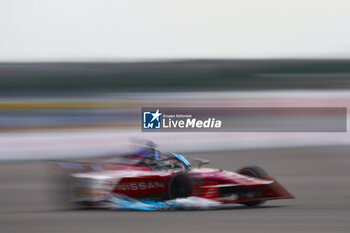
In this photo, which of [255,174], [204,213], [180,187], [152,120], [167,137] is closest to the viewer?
[204,213]

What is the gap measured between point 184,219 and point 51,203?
2362mm

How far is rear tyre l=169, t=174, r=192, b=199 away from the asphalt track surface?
256mm

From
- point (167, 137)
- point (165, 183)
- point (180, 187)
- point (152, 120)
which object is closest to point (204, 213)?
point (180, 187)

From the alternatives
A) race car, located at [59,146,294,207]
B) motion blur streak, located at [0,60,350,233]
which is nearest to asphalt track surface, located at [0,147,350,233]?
motion blur streak, located at [0,60,350,233]

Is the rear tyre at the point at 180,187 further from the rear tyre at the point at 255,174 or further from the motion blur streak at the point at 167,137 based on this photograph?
the rear tyre at the point at 255,174

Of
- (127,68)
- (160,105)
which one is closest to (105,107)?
(160,105)

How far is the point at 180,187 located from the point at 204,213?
447 mm

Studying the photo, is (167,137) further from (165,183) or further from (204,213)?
(204,213)

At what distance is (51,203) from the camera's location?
26.4ft

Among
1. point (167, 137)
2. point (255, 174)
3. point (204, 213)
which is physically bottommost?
point (204, 213)

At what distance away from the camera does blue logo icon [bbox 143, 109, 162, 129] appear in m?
14.0

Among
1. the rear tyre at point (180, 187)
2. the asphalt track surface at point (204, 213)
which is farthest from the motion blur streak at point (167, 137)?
the rear tyre at point (180, 187)

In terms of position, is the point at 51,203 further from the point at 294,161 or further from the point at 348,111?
the point at 348,111

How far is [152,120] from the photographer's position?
14.3 m
